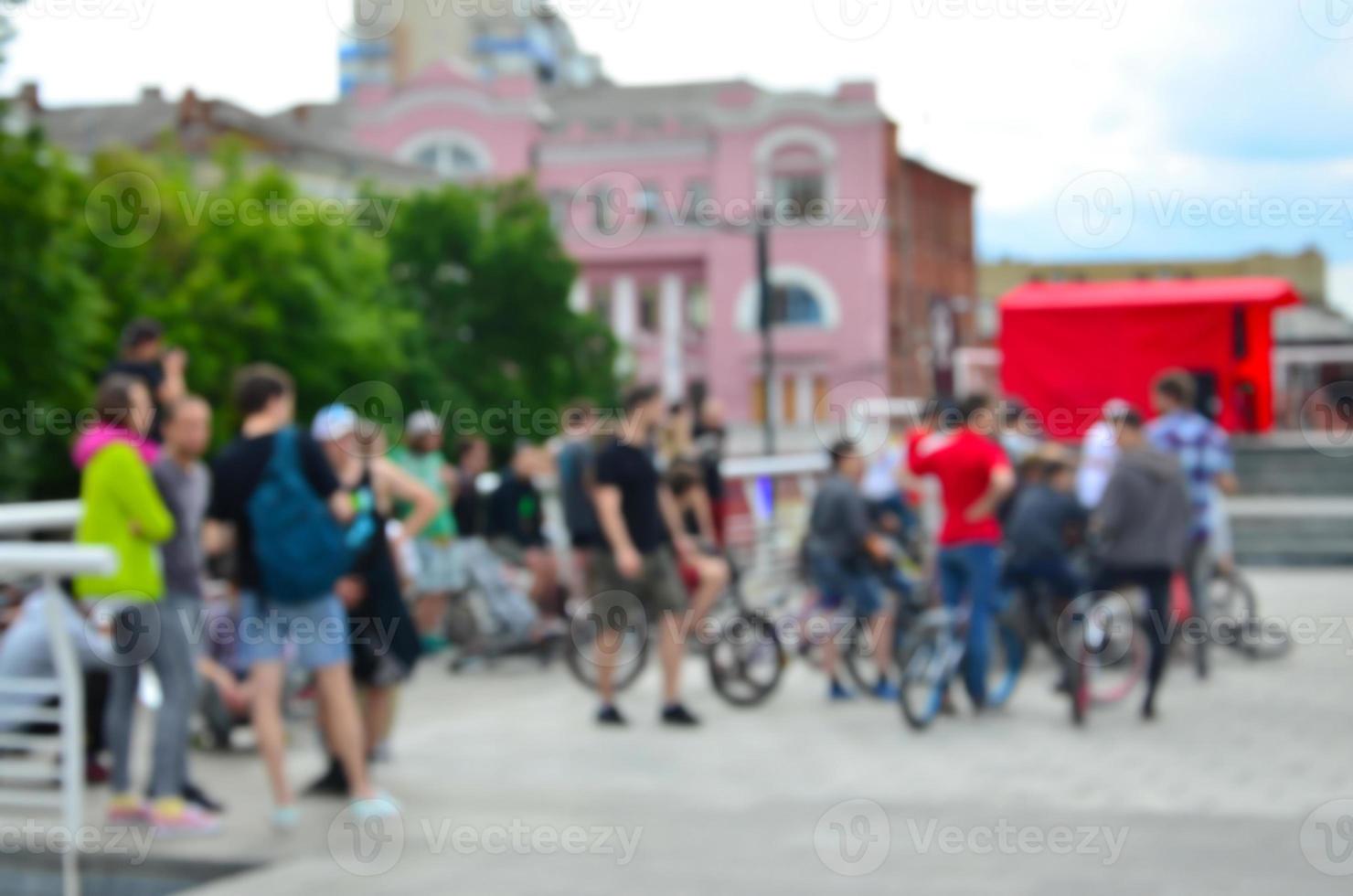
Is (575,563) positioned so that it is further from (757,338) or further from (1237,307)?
(757,338)

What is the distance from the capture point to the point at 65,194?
39781mm

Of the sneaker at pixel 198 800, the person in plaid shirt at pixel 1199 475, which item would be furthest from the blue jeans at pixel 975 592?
the sneaker at pixel 198 800

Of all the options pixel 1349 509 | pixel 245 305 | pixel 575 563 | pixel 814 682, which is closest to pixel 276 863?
pixel 814 682

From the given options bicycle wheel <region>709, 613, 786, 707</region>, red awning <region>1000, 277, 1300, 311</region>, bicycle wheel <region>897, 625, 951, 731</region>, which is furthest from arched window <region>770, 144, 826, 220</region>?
bicycle wheel <region>897, 625, 951, 731</region>

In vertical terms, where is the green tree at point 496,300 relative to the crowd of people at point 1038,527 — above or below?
above

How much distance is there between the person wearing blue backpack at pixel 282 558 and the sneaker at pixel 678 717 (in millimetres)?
3519

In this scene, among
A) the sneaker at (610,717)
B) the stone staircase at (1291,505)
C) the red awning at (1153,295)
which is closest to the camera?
the sneaker at (610,717)

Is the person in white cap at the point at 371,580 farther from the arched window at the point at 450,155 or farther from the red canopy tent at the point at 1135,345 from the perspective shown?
the arched window at the point at 450,155

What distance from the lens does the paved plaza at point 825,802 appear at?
24.1 feet

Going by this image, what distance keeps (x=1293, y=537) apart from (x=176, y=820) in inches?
768

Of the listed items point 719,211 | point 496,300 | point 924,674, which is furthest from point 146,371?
point 719,211

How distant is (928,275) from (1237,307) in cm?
4536

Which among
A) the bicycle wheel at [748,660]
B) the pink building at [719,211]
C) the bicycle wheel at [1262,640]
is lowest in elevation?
the bicycle wheel at [1262,640]

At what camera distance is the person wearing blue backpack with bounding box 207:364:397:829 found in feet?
27.3
